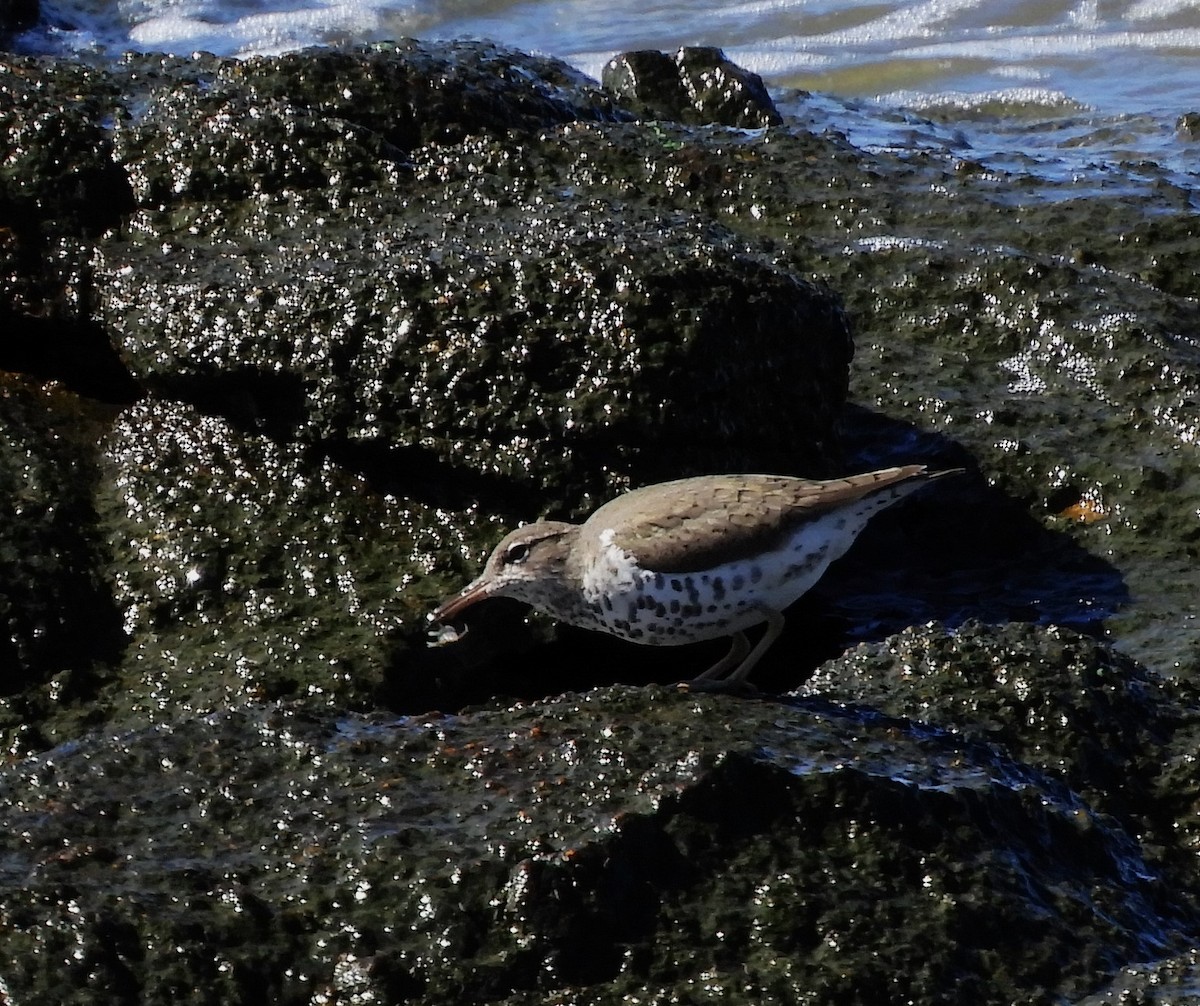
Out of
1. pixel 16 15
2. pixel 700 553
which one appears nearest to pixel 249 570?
pixel 700 553

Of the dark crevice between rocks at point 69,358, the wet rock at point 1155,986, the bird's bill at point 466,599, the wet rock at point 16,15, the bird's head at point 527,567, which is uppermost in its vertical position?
the wet rock at point 16,15

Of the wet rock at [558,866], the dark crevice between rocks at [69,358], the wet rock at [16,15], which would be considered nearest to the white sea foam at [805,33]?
the wet rock at [16,15]

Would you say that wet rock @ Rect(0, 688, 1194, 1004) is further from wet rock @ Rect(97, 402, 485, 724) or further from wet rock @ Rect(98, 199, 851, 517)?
wet rock @ Rect(98, 199, 851, 517)

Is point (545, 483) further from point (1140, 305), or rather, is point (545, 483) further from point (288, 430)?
point (1140, 305)

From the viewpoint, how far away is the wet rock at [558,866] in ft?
12.3

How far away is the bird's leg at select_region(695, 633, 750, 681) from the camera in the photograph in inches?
→ 226

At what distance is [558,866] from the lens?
3840 millimetres

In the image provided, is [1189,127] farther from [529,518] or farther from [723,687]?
[723,687]

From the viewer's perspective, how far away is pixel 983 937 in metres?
3.98

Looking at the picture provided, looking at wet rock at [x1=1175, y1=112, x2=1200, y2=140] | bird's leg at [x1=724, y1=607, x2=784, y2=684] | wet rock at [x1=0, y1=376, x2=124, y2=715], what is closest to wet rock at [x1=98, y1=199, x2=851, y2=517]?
wet rock at [x1=0, y1=376, x2=124, y2=715]

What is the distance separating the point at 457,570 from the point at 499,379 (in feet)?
2.35

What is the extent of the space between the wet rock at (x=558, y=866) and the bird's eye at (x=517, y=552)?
1.01m

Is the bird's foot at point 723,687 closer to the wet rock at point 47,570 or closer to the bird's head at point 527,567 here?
the bird's head at point 527,567

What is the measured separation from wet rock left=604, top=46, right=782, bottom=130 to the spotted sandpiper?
Answer: 6.01 metres
